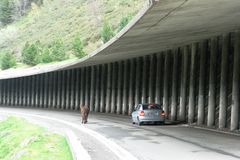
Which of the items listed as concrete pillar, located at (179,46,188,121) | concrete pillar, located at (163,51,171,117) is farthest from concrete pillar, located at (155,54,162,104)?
concrete pillar, located at (179,46,188,121)

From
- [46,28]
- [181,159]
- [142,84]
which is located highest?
[46,28]

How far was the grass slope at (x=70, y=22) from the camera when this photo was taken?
347 ft

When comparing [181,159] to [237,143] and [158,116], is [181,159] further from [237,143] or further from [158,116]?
[158,116]

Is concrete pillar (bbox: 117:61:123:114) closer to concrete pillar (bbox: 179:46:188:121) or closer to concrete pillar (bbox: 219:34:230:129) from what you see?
concrete pillar (bbox: 179:46:188:121)

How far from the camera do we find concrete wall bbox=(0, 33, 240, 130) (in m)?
27.9

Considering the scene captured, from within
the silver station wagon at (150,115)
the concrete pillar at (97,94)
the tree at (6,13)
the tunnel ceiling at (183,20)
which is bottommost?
the silver station wagon at (150,115)

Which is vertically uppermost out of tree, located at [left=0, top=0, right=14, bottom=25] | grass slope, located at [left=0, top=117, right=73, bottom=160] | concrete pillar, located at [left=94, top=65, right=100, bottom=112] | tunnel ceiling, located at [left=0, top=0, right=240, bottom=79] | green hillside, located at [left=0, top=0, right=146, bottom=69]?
tree, located at [left=0, top=0, right=14, bottom=25]

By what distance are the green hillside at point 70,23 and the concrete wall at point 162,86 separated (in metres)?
34.5

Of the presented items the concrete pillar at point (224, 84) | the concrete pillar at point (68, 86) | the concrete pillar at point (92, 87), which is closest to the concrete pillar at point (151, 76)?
the concrete pillar at point (92, 87)

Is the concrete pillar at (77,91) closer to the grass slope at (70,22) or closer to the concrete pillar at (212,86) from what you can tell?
the concrete pillar at (212,86)

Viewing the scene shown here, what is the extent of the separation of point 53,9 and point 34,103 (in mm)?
72927

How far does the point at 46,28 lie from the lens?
4673 inches

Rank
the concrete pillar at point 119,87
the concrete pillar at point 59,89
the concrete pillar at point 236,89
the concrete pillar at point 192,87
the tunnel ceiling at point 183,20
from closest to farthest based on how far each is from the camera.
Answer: the tunnel ceiling at point 183,20 → the concrete pillar at point 236,89 → the concrete pillar at point 192,87 → the concrete pillar at point 119,87 → the concrete pillar at point 59,89

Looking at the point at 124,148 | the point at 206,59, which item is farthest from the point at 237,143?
the point at 206,59
